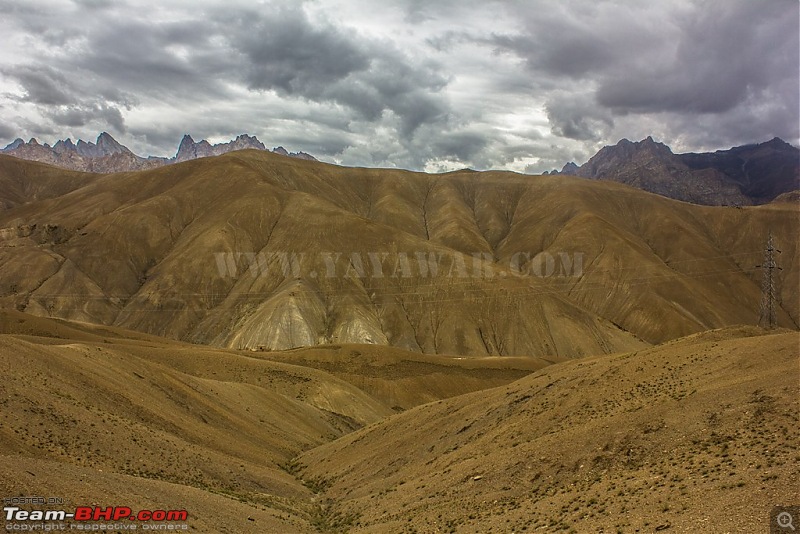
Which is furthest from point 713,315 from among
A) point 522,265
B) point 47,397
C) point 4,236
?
point 4,236

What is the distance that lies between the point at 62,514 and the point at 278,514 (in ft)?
43.0

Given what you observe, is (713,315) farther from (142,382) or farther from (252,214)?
(142,382)

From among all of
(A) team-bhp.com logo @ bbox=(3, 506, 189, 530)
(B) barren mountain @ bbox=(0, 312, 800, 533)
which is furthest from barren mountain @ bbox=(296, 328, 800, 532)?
(A) team-bhp.com logo @ bbox=(3, 506, 189, 530)

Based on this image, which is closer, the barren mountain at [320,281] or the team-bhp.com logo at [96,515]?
the team-bhp.com logo at [96,515]

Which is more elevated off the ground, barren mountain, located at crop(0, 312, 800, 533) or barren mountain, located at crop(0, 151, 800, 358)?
barren mountain, located at crop(0, 151, 800, 358)

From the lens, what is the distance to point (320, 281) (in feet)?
463

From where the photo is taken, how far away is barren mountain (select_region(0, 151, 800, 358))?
13138 centimetres

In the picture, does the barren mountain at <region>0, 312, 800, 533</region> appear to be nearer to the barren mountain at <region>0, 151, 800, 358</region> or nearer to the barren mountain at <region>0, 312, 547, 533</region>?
the barren mountain at <region>0, 312, 547, 533</region>

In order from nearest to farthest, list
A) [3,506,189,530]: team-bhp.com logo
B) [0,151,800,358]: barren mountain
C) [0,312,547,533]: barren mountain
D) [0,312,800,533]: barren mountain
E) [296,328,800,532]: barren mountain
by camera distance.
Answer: [3,506,189,530]: team-bhp.com logo, [296,328,800,532]: barren mountain, [0,312,800,533]: barren mountain, [0,312,547,533]: barren mountain, [0,151,800,358]: barren mountain

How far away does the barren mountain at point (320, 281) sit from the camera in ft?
431

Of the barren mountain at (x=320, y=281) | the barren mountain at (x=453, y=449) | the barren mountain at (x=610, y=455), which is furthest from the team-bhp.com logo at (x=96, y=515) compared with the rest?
the barren mountain at (x=320, y=281)

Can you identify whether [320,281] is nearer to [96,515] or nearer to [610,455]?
[610,455]

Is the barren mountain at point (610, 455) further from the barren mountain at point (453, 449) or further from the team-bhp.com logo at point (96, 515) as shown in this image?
the team-bhp.com logo at point (96, 515)

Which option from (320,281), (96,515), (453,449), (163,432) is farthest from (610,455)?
(320,281)
